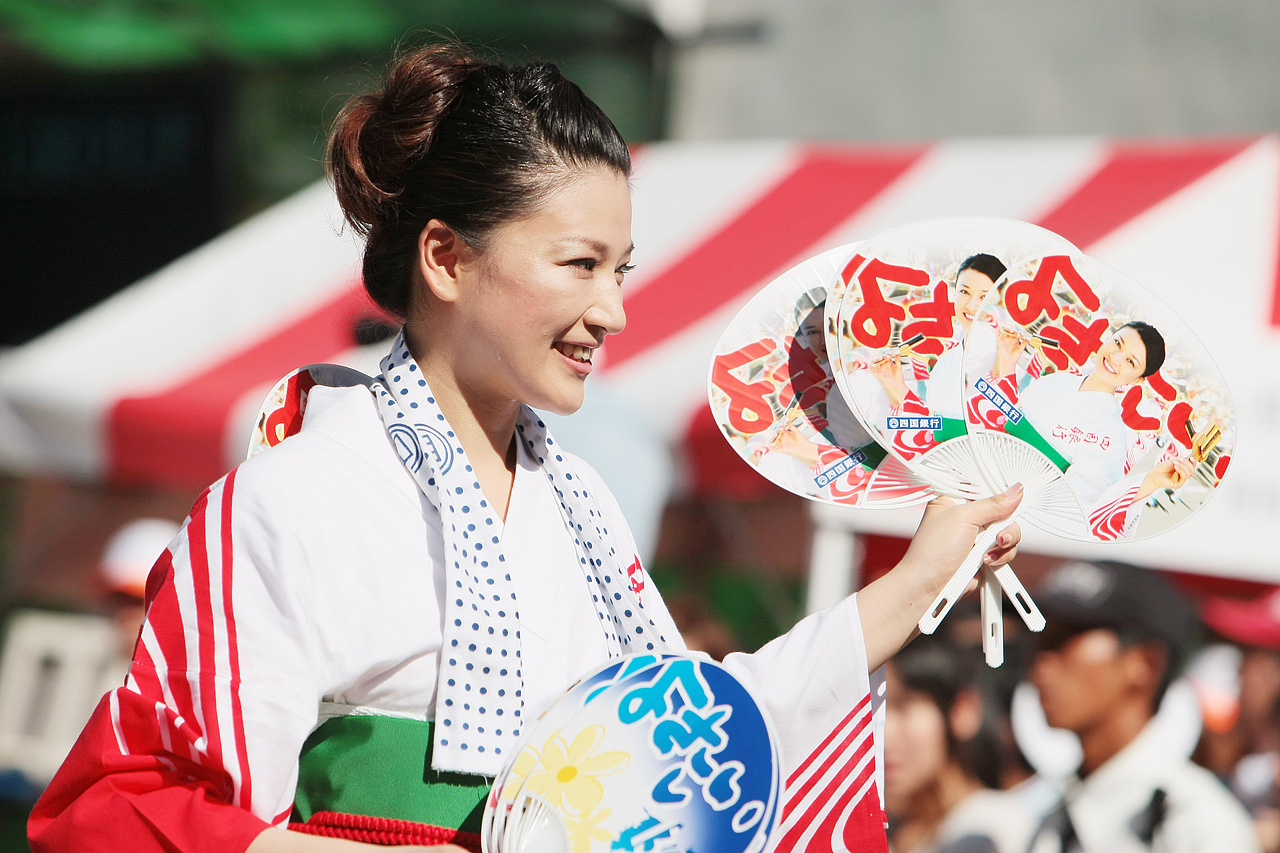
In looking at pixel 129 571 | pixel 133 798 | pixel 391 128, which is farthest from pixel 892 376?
pixel 129 571

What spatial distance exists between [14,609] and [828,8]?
3.93 m

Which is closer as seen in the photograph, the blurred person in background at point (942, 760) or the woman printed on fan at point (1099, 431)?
the woman printed on fan at point (1099, 431)

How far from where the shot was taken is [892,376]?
4.33 feet

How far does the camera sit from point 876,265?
1343 mm

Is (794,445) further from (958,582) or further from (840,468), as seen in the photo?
(958,582)

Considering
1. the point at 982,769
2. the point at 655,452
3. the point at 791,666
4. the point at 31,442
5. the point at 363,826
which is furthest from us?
the point at 31,442

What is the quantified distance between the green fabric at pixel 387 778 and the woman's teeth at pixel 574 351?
1.25 feet

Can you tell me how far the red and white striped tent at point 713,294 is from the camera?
2812mm

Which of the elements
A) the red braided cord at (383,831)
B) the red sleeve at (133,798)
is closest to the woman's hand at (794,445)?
the red braided cord at (383,831)

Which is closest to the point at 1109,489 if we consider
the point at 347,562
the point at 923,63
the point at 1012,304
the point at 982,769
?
the point at 1012,304

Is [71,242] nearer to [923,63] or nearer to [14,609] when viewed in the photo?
[14,609]

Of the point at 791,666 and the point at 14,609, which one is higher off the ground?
the point at 791,666

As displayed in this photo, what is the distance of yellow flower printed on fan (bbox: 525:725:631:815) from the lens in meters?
1.00

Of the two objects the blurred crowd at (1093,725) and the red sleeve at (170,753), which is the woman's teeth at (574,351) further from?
the blurred crowd at (1093,725)
